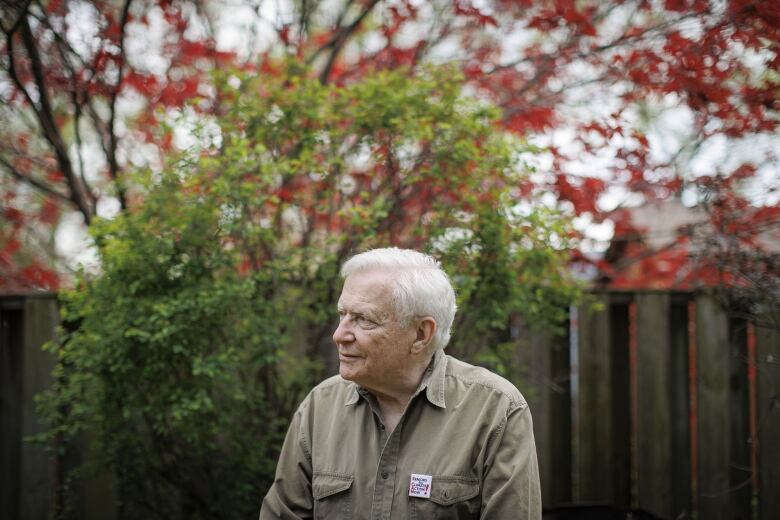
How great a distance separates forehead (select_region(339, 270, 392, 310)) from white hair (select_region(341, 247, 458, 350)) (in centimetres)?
2

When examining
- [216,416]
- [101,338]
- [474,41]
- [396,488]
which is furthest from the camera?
[474,41]

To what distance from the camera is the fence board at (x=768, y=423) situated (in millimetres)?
3967

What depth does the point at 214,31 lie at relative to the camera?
5.47 m

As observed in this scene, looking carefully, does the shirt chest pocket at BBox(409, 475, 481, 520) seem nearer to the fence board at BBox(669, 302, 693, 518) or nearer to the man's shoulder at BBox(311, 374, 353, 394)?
the man's shoulder at BBox(311, 374, 353, 394)

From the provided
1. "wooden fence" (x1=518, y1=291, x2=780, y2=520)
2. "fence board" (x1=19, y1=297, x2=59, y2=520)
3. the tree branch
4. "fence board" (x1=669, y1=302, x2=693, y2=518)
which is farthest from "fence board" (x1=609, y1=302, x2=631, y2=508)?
the tree branch

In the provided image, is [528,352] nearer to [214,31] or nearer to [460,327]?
[460,327]

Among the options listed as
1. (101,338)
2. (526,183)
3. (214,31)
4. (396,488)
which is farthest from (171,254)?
(214,31)

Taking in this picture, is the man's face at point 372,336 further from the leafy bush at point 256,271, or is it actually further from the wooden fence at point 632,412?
the wooden fence at point 632,412

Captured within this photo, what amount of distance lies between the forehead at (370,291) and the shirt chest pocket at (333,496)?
579mm

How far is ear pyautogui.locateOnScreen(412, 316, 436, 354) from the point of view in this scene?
8.13 feet

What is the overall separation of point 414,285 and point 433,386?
0.35m

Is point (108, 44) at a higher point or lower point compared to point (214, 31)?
lower

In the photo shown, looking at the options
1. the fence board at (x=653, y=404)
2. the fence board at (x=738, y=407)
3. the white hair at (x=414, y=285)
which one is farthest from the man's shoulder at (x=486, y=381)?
the fence board at (x=738, y=407)

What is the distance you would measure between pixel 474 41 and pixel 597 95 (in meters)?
1.11
